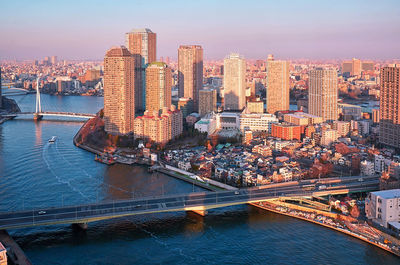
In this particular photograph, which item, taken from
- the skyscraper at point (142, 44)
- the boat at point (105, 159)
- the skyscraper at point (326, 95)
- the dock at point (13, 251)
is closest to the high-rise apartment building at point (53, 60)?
the skyscraper at point (142, 44)

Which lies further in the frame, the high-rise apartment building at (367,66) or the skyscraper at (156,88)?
the high-rise apartment building at (367,66)

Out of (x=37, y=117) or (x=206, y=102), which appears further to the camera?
(x=37, y=117)

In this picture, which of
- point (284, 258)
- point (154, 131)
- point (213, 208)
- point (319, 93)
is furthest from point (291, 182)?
point (319, 93)

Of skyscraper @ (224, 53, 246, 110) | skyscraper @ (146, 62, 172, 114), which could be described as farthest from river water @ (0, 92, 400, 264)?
skyscraper @ (224, 53, 246, 110)

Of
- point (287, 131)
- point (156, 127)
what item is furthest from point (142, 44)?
point (287, 131)

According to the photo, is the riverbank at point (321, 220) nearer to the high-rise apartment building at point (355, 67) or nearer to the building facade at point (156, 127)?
the building facade at point (156, 127)

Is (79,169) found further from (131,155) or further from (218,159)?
(218,159)

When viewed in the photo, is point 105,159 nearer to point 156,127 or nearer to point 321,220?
point 156,127
